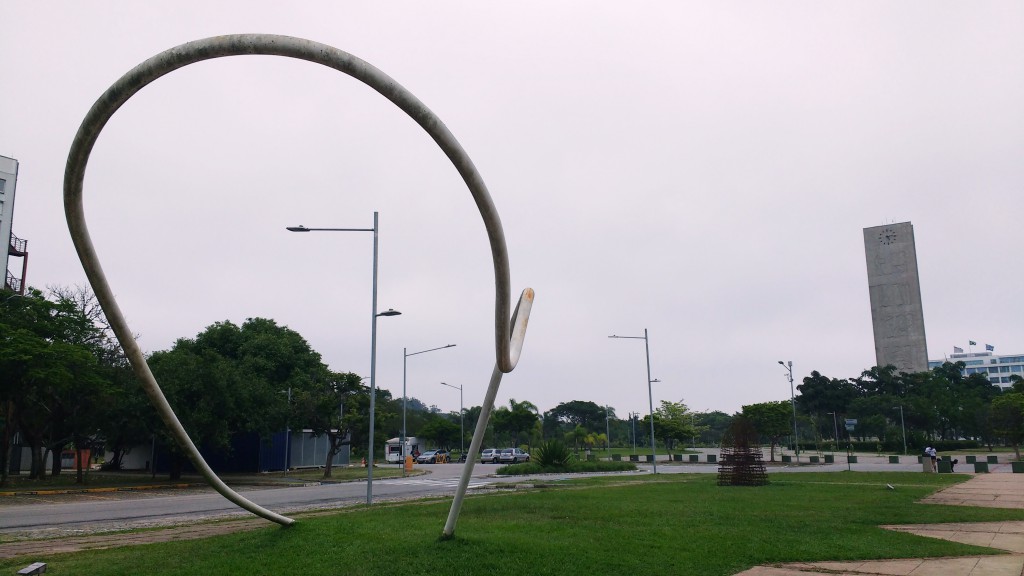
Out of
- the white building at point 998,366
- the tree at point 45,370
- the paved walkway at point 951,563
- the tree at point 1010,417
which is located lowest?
the paved walkway at point 951,563

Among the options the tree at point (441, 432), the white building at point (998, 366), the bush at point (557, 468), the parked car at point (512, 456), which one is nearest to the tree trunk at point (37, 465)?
the bush at point (557, 468)

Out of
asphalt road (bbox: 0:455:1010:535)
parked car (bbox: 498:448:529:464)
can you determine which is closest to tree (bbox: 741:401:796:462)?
parked car (bbox: 498:448:529:464)

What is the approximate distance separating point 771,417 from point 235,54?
5319 centimetres

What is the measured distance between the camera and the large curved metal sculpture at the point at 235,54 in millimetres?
6332

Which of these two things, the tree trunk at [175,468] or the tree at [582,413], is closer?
the tree trunk at [175,468]

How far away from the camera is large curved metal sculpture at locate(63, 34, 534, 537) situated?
633cm

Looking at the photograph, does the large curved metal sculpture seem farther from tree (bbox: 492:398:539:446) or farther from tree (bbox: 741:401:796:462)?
tree (bbox: 492:398:539:446)

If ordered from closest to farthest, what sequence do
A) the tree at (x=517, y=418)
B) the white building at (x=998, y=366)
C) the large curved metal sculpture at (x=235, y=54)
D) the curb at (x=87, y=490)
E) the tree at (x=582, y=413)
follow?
1. the large curved metal sculpture at (x=235, y=54)
2. the curb at (x=87, y=490)
3. the tree at (x=517, y=418)
4. the tree at (x=582, y=413)
5. the white building at (x=998, y=366)

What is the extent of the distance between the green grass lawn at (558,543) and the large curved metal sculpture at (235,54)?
2.08 m

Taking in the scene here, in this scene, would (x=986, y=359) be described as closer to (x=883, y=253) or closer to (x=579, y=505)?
(x=883, y=253)

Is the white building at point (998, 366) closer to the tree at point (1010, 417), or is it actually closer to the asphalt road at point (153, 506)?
the tree at point (1010, 417)

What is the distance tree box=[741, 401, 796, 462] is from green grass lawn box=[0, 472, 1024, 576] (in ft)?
125

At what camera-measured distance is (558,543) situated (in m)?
10.6

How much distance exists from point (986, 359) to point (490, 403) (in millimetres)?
209274
